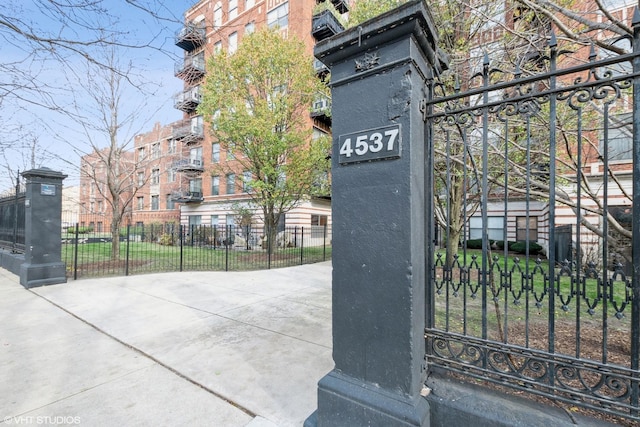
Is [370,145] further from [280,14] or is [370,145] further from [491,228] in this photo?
[280,14]

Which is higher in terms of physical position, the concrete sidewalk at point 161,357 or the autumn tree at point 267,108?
the autumn tree at point 267,108

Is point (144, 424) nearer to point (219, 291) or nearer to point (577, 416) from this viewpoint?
point (577, 416)

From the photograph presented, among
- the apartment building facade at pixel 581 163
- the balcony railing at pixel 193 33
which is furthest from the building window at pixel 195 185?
the balcony railing at pixel 193 33

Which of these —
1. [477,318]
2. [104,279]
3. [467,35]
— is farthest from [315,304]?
[467,35]

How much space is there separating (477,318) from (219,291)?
209 inches

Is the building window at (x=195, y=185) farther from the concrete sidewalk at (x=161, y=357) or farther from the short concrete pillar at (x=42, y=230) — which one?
the concrete sidewalk at (x=161, y=357)

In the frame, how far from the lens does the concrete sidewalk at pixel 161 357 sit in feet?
8.45

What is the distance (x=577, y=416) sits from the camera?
→ 69.2 inches

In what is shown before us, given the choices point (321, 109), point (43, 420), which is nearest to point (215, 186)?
point (321, 109)

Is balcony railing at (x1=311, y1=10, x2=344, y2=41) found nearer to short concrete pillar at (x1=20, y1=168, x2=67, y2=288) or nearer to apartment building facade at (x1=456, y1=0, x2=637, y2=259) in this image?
apartment building facade at (x1=456, y1=0, x2=637, y2=259)

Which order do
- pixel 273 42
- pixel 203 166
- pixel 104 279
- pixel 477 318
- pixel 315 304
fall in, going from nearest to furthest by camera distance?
pixel 477 318
pixel 315 304
pixel 104 279
pixel 273 42
pixel 203 166

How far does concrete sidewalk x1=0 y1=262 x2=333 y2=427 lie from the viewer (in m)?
2.57

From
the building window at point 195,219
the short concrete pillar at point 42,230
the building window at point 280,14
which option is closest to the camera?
the short concrete pillar at point 42,230

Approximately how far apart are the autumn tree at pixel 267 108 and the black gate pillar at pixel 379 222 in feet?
38.5
